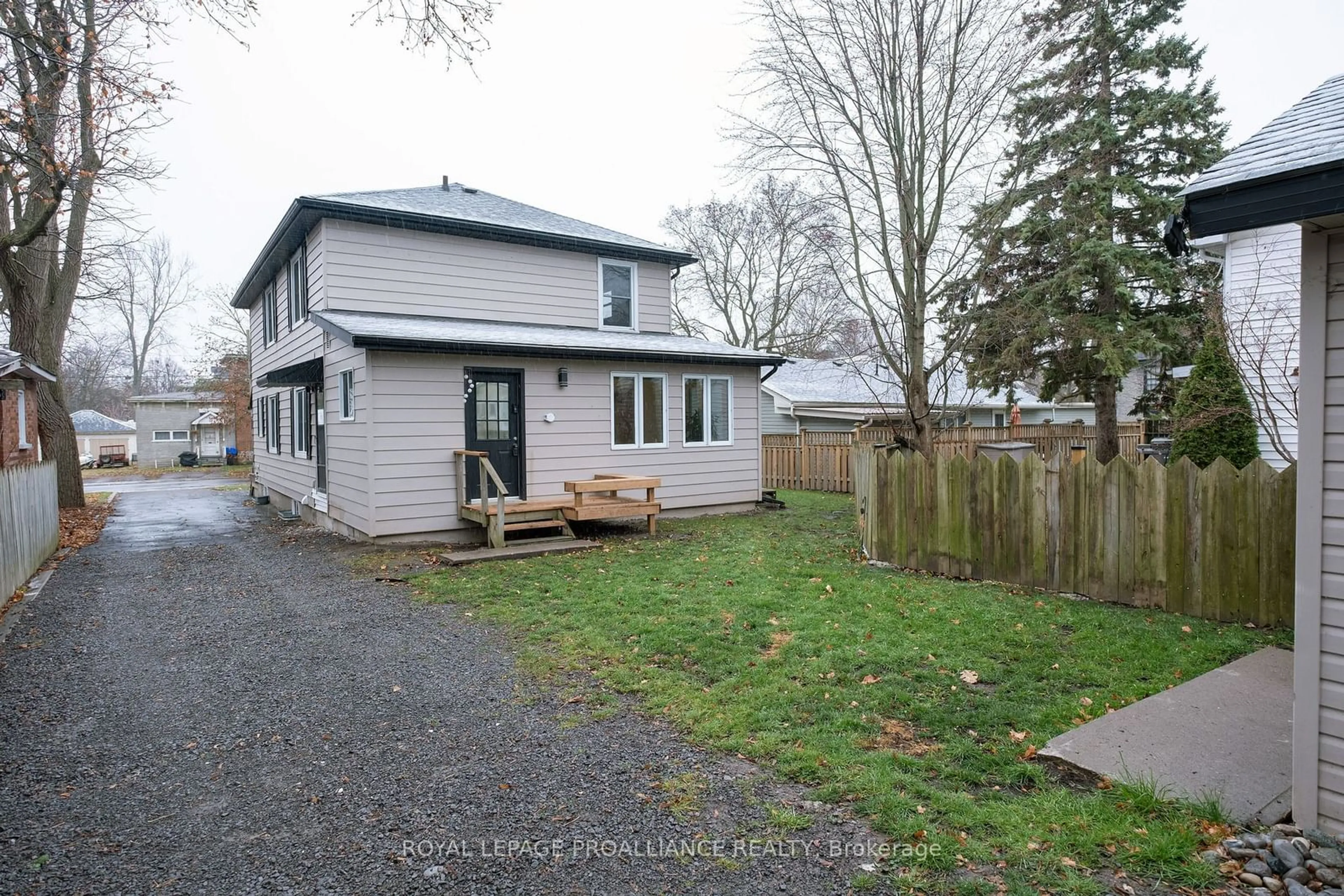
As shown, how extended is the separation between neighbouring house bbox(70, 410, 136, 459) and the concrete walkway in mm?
52116

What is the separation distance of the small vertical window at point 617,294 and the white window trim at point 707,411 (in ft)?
7.81

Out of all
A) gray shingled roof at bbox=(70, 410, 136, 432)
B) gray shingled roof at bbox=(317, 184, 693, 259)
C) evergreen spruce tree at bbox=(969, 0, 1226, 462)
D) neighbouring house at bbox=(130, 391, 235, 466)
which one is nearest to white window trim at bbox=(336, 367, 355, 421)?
gray shingled roof at bbox=(317, 184, 693, 259)

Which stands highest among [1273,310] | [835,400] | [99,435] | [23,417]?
[1273,310]

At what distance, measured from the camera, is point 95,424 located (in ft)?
148

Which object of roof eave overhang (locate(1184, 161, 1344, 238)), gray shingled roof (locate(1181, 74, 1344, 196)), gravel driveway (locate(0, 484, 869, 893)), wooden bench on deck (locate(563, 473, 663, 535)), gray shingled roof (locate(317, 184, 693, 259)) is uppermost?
gray shingled roof (locate(317, 184, 693, 259))

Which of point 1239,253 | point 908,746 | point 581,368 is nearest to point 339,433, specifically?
point 581,368

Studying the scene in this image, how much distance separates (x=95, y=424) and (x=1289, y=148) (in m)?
57.1

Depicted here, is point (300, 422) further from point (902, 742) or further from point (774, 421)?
point (774, 421)

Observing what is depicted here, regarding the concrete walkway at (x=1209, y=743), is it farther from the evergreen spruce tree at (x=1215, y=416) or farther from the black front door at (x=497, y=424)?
the black front door at (x=497, y=424)

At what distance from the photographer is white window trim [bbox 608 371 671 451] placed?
1245cm

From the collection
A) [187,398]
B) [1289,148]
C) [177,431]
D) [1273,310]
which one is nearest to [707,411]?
[1273,310]

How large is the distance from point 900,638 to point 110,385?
67.2 meters

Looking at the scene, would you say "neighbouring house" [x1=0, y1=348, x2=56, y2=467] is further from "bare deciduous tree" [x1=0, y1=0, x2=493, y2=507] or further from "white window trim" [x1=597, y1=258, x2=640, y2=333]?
"white window trim" [x1=597, y1=258, x2=640, y2=333]

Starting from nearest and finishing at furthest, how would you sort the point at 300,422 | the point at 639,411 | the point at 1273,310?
the point at 1273,310
the point at 639,411
the point at 300,422
